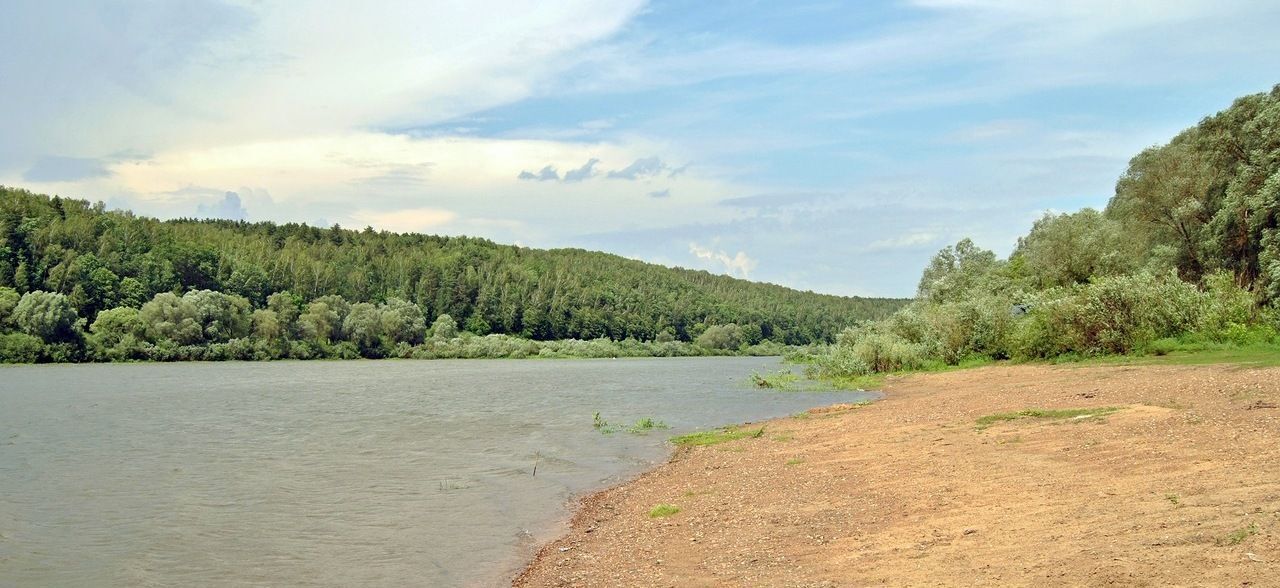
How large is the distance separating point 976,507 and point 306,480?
1681cm

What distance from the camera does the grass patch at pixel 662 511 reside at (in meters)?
16.0

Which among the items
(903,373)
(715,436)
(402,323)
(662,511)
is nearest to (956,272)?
(903,373)

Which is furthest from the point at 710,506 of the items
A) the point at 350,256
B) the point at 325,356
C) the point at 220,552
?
the point at 350,256

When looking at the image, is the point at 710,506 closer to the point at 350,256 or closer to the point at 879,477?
the point at 879,477

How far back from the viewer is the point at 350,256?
185000mm

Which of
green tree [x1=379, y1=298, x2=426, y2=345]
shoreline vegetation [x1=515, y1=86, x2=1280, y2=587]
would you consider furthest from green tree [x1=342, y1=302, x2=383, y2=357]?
shoreline vegetation [x1=515, y1=86, x2=1280, y2=587]

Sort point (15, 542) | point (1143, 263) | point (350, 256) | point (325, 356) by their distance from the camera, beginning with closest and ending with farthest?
point (15, 542) → point (1143, 263) → point (325, 356) → point (350, 256)

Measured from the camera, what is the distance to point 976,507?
12891 mm

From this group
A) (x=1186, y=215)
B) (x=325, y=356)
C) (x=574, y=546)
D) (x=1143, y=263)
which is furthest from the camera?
(x=325, y=356)

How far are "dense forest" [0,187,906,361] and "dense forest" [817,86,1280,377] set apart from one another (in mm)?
82295

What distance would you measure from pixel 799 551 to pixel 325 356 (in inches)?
4751

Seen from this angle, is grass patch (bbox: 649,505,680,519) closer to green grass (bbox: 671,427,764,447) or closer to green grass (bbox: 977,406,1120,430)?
green grass (bbox: 977,406,1120,430)

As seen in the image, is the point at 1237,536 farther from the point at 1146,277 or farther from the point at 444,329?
the point at 444,329

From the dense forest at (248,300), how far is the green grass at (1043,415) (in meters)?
99.0
